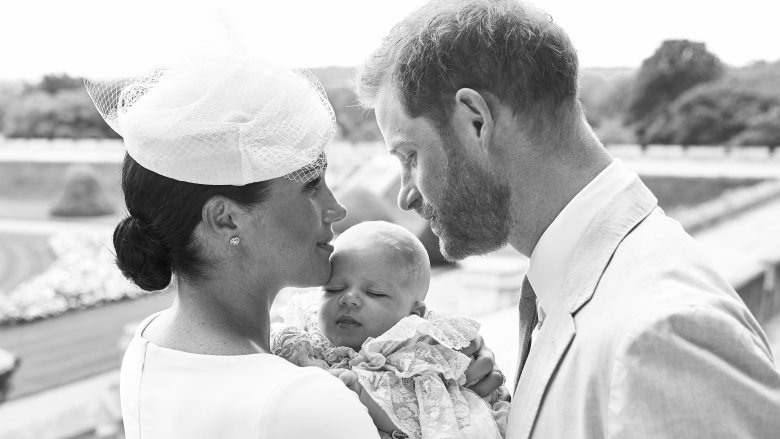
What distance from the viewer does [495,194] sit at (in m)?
1.83

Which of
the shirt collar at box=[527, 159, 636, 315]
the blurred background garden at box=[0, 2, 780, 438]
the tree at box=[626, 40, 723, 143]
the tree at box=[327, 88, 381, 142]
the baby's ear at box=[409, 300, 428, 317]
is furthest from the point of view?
the tree at box=[626, 40, 723, 143]

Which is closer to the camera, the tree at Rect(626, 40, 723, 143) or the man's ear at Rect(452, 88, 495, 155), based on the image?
the man's ear at Rect(452, 88, 495, 155)

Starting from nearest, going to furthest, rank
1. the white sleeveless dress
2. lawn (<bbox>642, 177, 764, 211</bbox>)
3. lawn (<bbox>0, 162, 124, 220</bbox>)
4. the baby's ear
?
1. the white sleeveless dress
2. the baby's ear
3. lawn (<bbox>642, 177, 764, 211</bbox>)
4. lawn (<bbox>0, 162, 124, 220</bbox>)

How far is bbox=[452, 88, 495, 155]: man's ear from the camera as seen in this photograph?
1764 mm

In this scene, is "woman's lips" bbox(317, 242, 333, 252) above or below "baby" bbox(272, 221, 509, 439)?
above

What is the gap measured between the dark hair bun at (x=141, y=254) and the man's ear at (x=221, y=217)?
126 millimetres

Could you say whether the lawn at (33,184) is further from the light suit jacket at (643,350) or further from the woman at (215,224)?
the light suit jacket at (643,350)

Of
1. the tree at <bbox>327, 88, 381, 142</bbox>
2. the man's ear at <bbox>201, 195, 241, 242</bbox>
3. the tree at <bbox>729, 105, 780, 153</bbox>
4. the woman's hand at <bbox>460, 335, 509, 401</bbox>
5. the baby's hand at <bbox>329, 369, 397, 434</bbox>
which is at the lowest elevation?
the tree at <bbox>327, 88, 381, 142</bbox>

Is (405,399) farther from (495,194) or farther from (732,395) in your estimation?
(732,395)

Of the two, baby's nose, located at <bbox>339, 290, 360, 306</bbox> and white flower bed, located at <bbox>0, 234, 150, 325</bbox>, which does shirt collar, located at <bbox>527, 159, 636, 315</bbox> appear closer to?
baby's nose, located at <bbox>339, 290, 360, 306</bbox>

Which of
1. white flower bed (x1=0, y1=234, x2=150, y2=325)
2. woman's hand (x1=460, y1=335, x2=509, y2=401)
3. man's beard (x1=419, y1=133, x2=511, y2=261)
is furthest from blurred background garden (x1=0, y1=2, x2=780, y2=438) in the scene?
woman's hand (x1=460, y1=335, x2=509, y2=401)

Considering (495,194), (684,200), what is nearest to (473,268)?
(495,194)

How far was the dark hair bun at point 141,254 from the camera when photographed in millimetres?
1717

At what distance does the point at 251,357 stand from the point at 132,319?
431 inches
